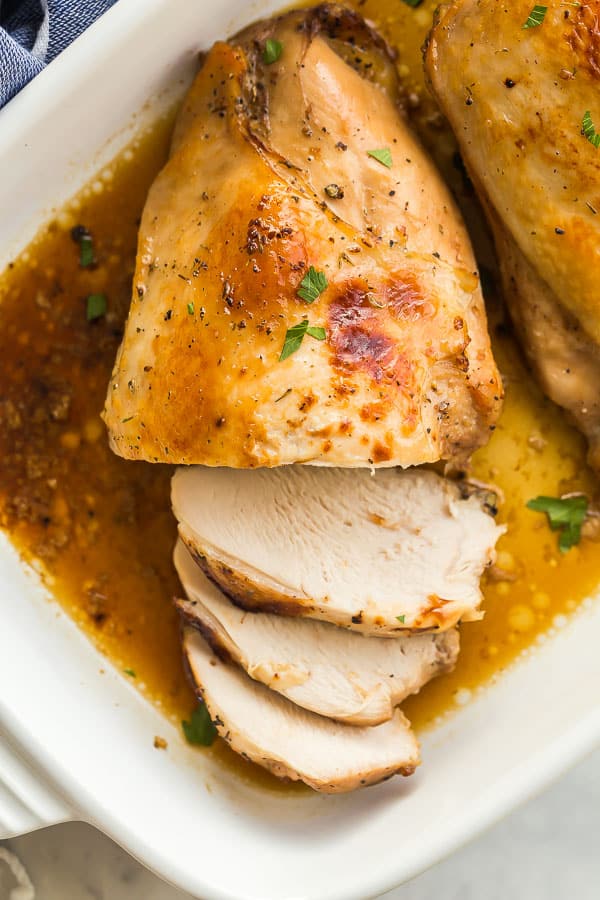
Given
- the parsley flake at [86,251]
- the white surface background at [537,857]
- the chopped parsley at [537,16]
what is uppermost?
the parsley flake at [86,251]

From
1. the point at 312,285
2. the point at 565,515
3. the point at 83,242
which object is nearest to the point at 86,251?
the point at 83,242

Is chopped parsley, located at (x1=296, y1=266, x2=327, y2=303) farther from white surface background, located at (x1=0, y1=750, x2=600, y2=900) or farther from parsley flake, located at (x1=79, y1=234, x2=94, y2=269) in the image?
white surface background, located at (x1=0, y1=750, x2=600, y2=900)

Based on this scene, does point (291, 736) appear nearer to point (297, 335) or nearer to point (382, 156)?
point (297, 335)

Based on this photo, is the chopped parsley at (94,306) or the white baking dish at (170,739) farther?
the chopped parsley at (94,306)

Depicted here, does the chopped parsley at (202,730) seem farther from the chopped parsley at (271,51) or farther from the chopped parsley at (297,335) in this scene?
the chopped parsley at (271,51)

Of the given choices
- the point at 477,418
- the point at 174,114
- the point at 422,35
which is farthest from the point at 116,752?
the point at 422,35

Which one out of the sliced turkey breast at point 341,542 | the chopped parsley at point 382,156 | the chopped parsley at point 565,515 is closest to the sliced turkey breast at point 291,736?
the sliced turkey breast at point 341,542

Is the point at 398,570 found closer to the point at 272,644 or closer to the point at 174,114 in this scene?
the point at 272,644
